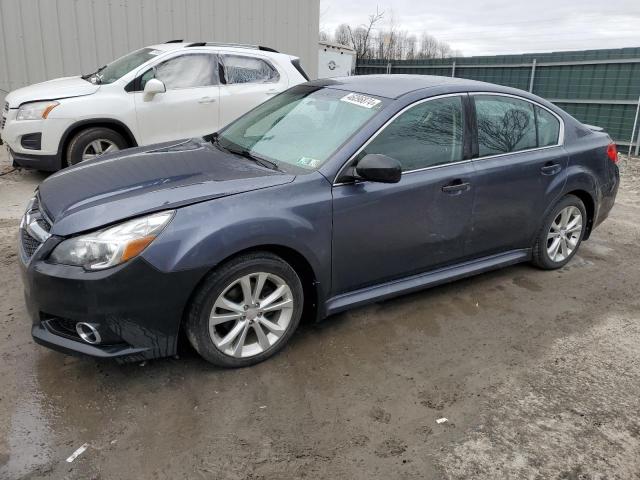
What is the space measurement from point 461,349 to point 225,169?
1889mm

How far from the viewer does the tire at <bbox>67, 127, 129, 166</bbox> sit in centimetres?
661

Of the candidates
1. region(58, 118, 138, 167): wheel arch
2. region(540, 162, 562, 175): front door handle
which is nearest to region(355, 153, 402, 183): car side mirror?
region(540, 162, 562, 175): front door handle

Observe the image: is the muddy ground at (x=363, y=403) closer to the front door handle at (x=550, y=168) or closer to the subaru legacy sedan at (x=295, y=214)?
the subaru legacy sedan at (x=295, y=214)

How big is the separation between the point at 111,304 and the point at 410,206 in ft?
6.33

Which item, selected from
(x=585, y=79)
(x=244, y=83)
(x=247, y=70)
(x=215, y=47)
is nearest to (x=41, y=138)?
(x=215, y=47)

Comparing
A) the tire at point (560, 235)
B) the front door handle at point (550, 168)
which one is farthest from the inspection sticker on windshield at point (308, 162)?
the tire at point (560, 235)

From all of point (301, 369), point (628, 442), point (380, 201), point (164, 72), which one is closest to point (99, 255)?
point (301, 369)

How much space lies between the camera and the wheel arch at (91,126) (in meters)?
6.53

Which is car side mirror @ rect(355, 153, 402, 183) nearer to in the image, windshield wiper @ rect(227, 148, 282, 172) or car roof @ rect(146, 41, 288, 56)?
windshield wiper @ rect(227, 148, 282, 172)

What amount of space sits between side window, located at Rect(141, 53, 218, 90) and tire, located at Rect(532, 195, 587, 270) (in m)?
4.94

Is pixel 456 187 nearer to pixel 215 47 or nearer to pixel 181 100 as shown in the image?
pixel 181 100

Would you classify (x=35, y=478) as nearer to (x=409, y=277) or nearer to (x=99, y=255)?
(x=99, y=255)

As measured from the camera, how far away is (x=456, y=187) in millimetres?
3803

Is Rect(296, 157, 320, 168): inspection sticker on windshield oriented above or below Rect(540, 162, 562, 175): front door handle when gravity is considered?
above
